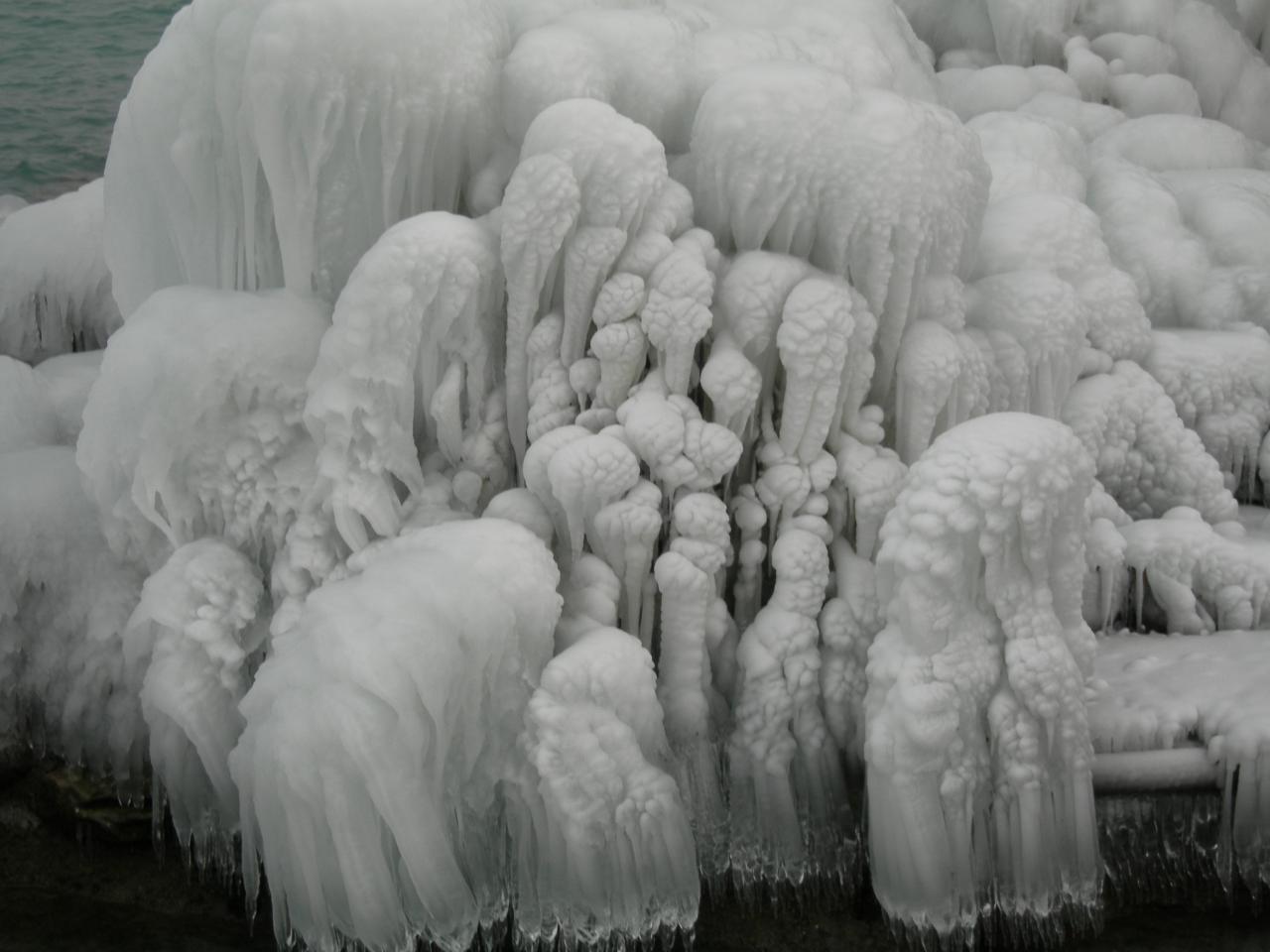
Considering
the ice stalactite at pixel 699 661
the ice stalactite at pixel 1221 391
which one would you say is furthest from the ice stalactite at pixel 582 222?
the ice stalactite at pixel 1221 391

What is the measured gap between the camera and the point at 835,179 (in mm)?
3650

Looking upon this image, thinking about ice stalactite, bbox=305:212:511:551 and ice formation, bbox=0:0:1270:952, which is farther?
ice stalactite, bbox=305:212:511:551

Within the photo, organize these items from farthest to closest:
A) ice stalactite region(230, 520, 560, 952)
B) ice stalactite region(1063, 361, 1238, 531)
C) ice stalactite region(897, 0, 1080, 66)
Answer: ice stalactite region(897, 0, 1080, 66) < ice stalactite region(1063, 361, 1238, 531) < ice stalactite region(230, 520, 560, 952)

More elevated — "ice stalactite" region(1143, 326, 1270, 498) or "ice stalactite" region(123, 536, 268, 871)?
"ice stalactite" region(1143, 326, 1270, 498)

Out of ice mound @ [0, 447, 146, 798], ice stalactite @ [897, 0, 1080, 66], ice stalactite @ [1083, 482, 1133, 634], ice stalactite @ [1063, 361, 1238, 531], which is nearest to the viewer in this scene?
ice stalactite @ [1083, 482, 1133, 634]

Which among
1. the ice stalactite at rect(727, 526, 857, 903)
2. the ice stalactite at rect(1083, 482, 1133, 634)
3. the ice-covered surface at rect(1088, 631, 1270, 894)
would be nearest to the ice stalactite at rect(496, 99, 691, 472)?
the ice stalactite at rect(727, 526, 857, 903)

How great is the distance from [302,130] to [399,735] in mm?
1481

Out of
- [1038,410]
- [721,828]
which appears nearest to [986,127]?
[1038,410]

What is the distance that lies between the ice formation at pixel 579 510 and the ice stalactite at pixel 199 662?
0.03 ft

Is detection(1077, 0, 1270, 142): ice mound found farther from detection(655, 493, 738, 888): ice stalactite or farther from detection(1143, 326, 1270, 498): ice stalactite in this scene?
detection(655, 493, 738, 888): ice stalactite

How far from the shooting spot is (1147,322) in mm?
4594

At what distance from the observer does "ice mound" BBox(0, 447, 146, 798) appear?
13.7ft

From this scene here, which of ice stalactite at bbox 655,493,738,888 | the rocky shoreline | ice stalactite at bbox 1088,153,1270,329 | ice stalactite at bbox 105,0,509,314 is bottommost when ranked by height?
the rocky shoreline

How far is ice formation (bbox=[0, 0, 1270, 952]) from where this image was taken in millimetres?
3328
